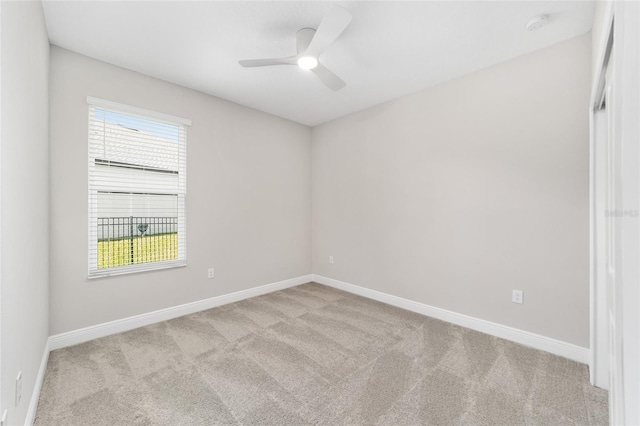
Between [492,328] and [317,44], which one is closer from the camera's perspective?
[317,44]

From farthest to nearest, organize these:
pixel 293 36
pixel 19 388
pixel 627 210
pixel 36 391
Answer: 1. pixel 293 36
2. pixel 36 391
3. pixel 19 388
4. pixel 627 210

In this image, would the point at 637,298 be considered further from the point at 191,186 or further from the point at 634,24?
the point at 191,186

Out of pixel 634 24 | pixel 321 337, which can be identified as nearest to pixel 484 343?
pixel 321 337

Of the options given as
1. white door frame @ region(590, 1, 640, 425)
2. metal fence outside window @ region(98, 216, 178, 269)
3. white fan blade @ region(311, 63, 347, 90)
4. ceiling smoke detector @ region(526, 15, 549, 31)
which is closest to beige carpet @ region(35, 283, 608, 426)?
metal fence outside window @ region(98, 216, 178, 269)

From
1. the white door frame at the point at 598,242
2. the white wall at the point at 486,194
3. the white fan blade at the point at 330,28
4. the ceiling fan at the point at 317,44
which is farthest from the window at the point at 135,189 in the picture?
the white door frame at the point at 598,242

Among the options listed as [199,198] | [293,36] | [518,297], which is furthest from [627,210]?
[199,198]

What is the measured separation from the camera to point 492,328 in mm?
2584

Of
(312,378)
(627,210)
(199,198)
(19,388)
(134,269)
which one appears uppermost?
(199,198)

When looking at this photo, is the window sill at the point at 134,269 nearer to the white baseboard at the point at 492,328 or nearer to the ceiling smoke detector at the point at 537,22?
the white baseboard at the point at 492,328

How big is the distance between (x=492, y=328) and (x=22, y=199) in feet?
12.1

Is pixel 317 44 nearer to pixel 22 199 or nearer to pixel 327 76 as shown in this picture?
pixel 327 76

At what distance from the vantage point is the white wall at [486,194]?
2.20 metres

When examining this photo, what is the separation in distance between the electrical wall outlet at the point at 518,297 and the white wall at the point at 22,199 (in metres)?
3.40

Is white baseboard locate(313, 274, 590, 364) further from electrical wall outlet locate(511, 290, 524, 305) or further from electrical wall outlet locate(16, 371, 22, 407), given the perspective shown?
electrical wall outlet locate(16, 371, 22, 407)
